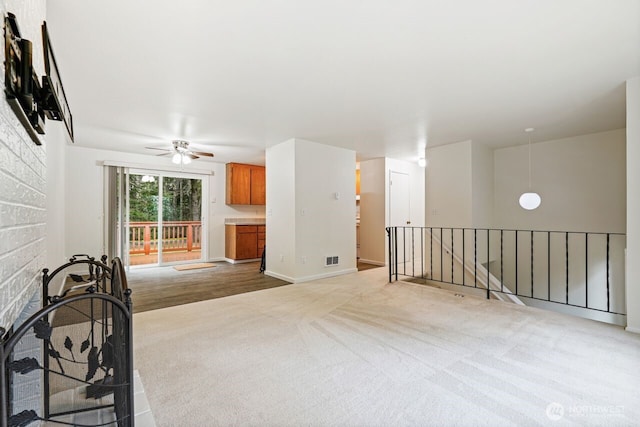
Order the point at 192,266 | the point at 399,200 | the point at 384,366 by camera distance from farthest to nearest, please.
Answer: the point at 399,200 < the point at 192,266 < the point at 384,366

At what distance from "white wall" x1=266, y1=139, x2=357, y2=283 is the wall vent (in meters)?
0.07

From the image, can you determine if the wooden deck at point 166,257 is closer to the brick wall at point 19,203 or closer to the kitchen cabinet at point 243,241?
the kitchen cabinet at point 243,241

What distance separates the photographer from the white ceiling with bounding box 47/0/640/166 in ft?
6.02

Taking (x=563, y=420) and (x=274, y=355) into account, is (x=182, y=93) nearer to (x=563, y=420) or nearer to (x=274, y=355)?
(x=274, y=355)

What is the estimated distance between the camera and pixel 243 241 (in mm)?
6789

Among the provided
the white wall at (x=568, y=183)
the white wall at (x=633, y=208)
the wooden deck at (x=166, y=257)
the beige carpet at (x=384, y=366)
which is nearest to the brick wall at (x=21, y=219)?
the beige carpet at (x=384, y=366)

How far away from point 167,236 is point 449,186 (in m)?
5.78

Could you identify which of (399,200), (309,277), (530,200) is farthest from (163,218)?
(530,200)

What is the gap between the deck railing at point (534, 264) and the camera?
4441 millimetres

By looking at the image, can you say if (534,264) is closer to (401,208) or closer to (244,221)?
(401,208)

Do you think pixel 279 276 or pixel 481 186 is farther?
pixel 481 186

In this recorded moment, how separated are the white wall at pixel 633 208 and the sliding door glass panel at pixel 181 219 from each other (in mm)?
6925

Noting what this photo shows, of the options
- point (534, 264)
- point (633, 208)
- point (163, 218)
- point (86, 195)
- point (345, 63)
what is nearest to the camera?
point (345, 63)

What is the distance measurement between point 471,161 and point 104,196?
21.5ft
